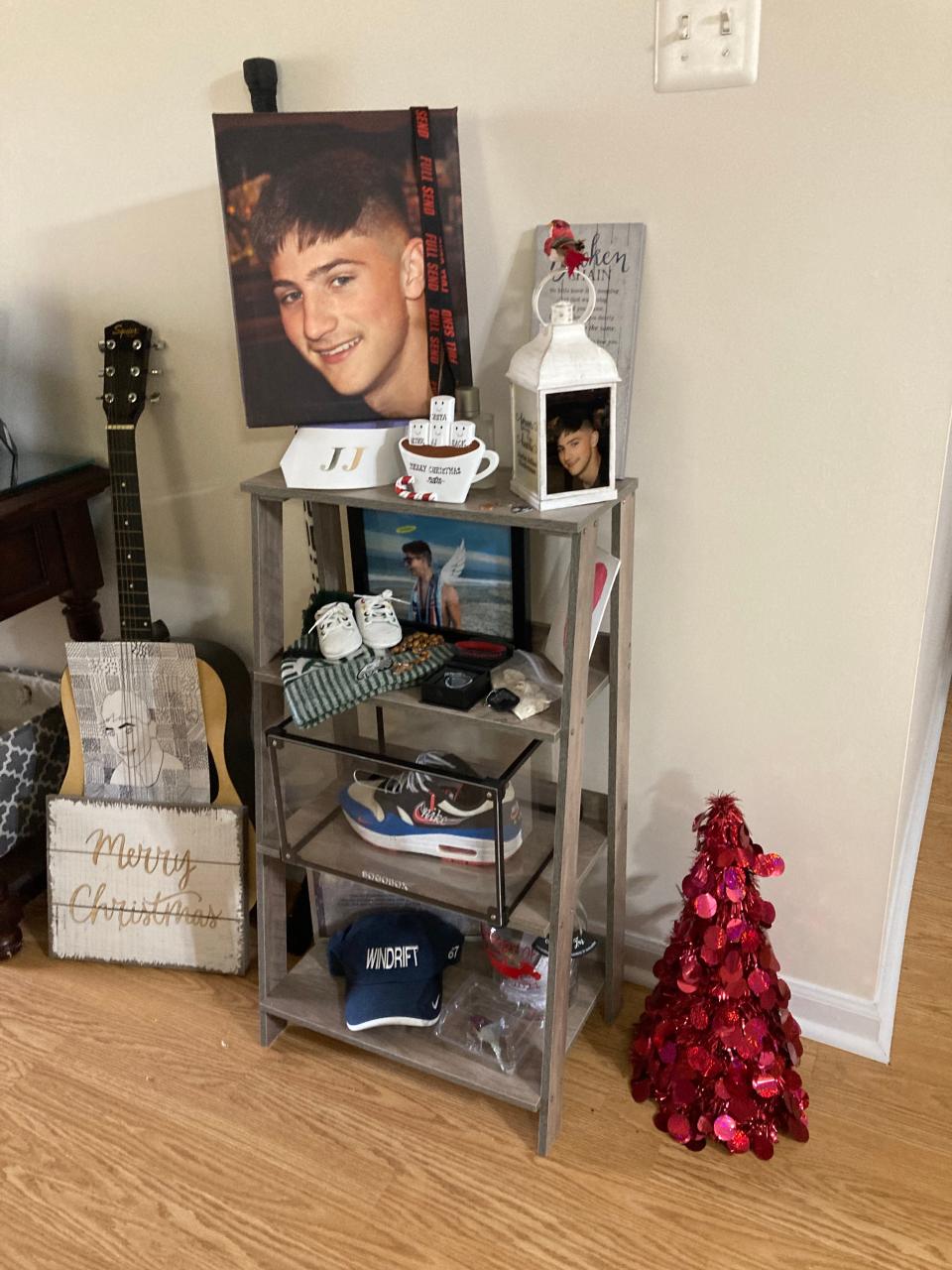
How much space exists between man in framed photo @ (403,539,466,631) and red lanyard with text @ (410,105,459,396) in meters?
0.22

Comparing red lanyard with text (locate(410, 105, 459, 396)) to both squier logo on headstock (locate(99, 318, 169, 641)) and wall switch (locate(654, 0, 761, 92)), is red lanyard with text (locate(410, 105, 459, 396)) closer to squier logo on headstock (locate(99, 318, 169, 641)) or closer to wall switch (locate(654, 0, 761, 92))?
wall switch (locate(654, 0, 761, 92))

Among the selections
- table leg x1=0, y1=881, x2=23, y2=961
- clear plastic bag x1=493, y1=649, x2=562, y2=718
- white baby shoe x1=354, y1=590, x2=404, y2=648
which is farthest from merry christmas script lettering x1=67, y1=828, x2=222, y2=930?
clear plastic bag x1=493, y1=649, x2=562, y2=718

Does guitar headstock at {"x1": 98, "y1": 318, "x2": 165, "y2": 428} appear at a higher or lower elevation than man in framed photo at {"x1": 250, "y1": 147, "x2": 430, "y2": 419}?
lower

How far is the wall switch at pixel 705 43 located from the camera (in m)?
1.16

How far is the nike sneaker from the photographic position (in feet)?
4.61

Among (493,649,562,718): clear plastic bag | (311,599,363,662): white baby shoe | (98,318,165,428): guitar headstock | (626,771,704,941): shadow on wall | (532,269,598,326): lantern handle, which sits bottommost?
(626,771,704,941): shadow on wall

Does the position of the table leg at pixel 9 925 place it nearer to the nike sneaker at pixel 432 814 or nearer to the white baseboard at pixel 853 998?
the nike sneaker at pixel 432 814

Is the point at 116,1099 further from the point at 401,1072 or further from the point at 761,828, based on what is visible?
the point at 761,828

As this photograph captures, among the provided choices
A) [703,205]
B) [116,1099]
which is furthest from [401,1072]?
[703,205]

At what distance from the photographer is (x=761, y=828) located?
1.54m

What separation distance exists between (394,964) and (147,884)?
18.5 inches

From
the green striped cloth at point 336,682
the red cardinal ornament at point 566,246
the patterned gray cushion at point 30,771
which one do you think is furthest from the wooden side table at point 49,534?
the red cardinal ornament at point 566,246

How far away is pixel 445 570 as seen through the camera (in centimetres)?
146

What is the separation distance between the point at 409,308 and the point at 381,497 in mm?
261
